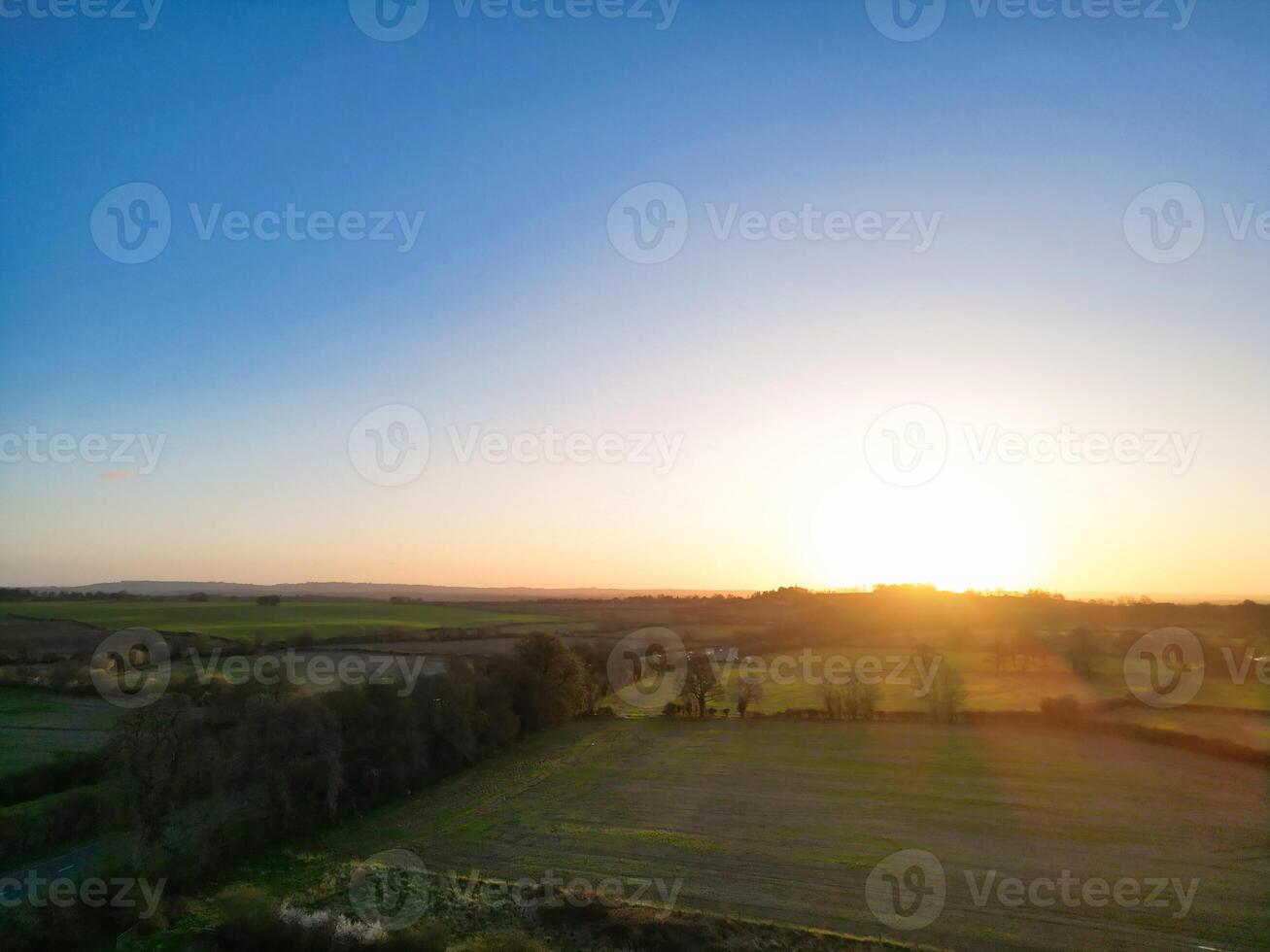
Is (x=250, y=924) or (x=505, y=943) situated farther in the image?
(x=250, y=924)

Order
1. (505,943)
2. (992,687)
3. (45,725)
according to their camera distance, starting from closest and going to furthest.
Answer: (505,943) → (45,725) → (992,687)

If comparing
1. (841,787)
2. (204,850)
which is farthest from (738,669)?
(204,850)

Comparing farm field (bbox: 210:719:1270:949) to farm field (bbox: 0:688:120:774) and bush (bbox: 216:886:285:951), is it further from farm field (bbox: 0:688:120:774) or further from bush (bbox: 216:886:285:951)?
farm field (bbox: 0:688:120:774)

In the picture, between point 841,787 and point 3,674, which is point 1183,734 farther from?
point 3,674

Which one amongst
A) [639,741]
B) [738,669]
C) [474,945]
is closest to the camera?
[474,945]

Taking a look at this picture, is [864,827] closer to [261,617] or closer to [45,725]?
[45,725]

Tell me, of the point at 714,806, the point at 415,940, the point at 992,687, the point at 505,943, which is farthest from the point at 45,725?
the point at 992,687
